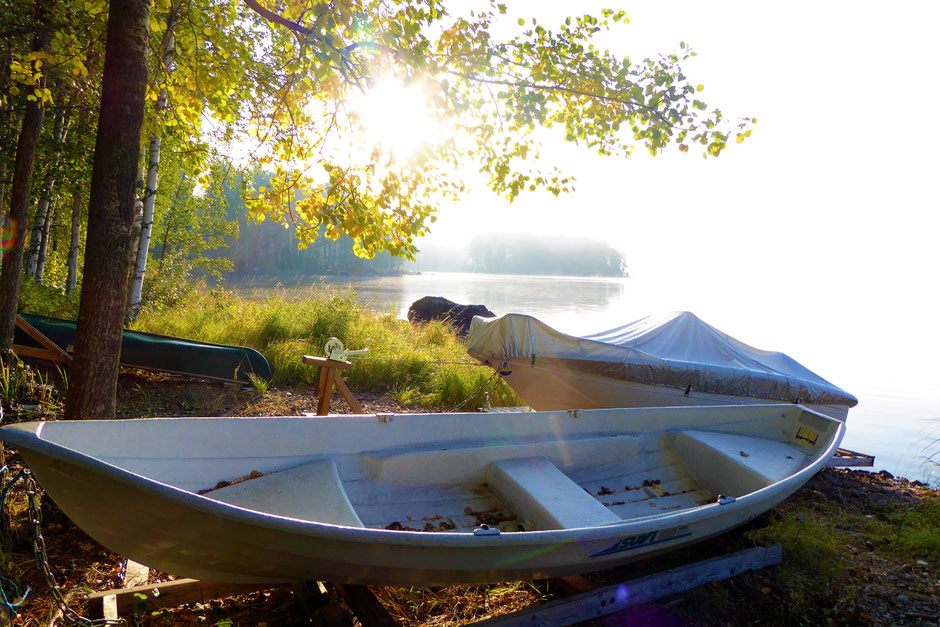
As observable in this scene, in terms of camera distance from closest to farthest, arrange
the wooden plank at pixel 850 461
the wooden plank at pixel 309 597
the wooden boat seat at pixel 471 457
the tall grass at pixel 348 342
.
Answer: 1. the wooden plank at pixel 309 597
2. the wooden boat seat at pixel 471 457
3. the wooden plank at pixel 850 461
4. the tall grass at pixel 348 342

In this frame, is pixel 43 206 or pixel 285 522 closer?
pixel 285 522

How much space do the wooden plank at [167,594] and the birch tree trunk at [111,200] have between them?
3.81 feet

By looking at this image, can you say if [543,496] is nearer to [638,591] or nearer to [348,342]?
[638,591]

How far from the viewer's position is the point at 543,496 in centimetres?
308

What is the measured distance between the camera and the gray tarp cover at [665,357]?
19.8 feet

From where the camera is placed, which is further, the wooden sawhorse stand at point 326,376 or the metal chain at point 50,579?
the wooden sawhorse stand at point 326,376

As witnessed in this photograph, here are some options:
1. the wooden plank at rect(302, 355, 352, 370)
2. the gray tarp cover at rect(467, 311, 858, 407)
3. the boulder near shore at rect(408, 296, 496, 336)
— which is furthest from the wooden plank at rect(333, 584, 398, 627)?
the boulder near shore at rect(408, 296, 496, 336)

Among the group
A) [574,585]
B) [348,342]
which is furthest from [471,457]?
[348,342]

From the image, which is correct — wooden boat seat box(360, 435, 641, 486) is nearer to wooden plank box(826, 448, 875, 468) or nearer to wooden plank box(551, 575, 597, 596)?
wooden plank box(551, 575, 597, 596)

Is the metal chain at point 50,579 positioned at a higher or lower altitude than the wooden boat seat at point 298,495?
lower

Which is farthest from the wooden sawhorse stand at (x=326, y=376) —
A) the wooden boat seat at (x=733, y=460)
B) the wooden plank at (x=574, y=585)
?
the wooden boat seat at (x=733, y=460)

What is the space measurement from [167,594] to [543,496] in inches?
81.9

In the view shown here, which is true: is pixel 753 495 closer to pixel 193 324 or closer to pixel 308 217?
pixel 308 217

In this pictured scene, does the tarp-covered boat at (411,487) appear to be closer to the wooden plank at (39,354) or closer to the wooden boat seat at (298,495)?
the wooden boat seat at (298,495)
